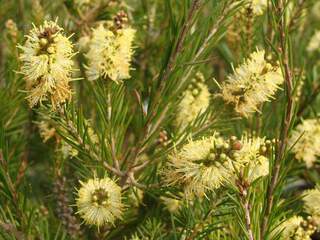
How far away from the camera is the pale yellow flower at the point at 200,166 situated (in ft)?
2.27

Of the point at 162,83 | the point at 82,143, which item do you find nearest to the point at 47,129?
the point at 82,143

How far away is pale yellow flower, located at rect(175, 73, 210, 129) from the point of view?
106 cm

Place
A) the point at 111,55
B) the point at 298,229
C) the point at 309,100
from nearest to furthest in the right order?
the point at 298,229
the point at 111,55
the point at 309,100

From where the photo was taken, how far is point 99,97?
2.76 feet

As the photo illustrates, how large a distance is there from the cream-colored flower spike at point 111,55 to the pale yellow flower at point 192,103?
0.21m

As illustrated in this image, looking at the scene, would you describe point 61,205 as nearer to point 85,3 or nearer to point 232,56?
point 85,3

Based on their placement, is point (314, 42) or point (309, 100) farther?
point (314, 42)

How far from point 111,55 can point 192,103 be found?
0.26 m

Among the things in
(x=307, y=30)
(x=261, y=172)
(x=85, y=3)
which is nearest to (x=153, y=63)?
(x=85, y=3)

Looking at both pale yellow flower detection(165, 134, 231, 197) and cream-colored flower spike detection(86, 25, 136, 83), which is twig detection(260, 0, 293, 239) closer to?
Answer: pale yellow flower detection(165, 134, 231, 197)

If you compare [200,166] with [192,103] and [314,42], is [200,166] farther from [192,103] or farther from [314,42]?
[314,42]

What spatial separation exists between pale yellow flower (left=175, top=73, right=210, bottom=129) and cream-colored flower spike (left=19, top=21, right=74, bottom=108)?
0.36 meters

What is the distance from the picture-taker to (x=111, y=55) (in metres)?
0.87

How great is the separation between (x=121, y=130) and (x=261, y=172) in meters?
0.24
